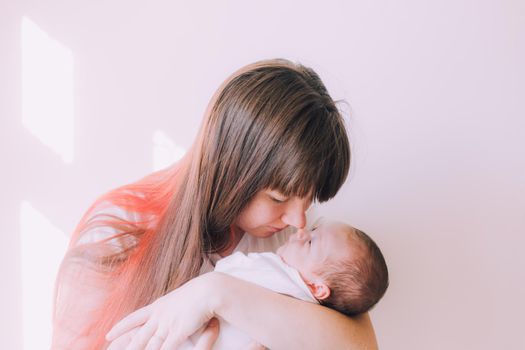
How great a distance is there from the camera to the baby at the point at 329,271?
1174mm

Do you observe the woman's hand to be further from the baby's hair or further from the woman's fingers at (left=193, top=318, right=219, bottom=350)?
the baby's hair

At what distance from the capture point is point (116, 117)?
1787mm

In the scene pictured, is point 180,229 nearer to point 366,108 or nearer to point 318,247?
point 318,247

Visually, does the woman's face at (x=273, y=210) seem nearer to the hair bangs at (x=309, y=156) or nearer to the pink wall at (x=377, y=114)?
the hair bangs at (x=309, y=156)

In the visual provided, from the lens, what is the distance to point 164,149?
1.81 metres

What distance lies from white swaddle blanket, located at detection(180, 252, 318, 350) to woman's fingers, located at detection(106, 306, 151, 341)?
0.33ft

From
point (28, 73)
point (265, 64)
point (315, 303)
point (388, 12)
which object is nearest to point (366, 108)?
point (388, 12)

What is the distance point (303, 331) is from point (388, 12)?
3.67 feet

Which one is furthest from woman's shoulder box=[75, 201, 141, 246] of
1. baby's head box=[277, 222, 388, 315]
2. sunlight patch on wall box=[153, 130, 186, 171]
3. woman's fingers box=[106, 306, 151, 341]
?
sunlight patch on wall box=[153, 130, 186, 171]

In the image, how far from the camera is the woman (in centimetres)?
107

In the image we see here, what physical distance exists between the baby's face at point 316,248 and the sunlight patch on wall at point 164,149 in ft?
2.22

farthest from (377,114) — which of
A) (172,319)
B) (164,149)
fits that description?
(172,319)

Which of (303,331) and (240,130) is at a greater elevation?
(240,130)

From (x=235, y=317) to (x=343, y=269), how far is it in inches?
10.8
